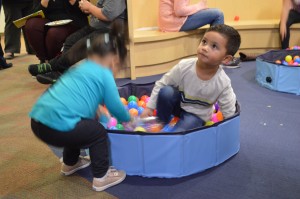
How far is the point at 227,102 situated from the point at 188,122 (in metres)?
0.21

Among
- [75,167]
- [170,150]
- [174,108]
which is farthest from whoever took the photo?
[174,108]

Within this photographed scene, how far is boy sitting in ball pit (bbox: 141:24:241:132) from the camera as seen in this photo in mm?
1415

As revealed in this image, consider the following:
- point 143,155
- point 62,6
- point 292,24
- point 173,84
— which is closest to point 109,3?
point 62,6

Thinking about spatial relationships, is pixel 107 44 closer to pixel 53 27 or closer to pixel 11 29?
pixel 53 27

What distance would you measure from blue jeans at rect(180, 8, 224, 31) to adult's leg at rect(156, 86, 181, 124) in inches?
58.9

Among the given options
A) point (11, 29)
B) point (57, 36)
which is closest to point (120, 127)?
point (57, 36)

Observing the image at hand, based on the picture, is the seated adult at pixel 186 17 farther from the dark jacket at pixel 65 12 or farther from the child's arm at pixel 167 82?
the child's arm at pixel 167 82

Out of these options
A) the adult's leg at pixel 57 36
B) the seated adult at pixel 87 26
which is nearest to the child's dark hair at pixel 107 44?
the seated adult at pixel 87 26

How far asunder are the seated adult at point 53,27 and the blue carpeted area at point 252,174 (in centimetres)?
151

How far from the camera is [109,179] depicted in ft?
4.36

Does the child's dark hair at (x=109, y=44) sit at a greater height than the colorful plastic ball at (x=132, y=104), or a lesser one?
greater

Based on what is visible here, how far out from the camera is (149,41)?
8.98 feet

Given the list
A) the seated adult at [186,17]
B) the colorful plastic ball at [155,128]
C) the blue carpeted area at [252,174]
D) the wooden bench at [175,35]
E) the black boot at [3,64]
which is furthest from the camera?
the black boot at [3,64]

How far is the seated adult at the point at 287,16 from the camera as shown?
122 inches
